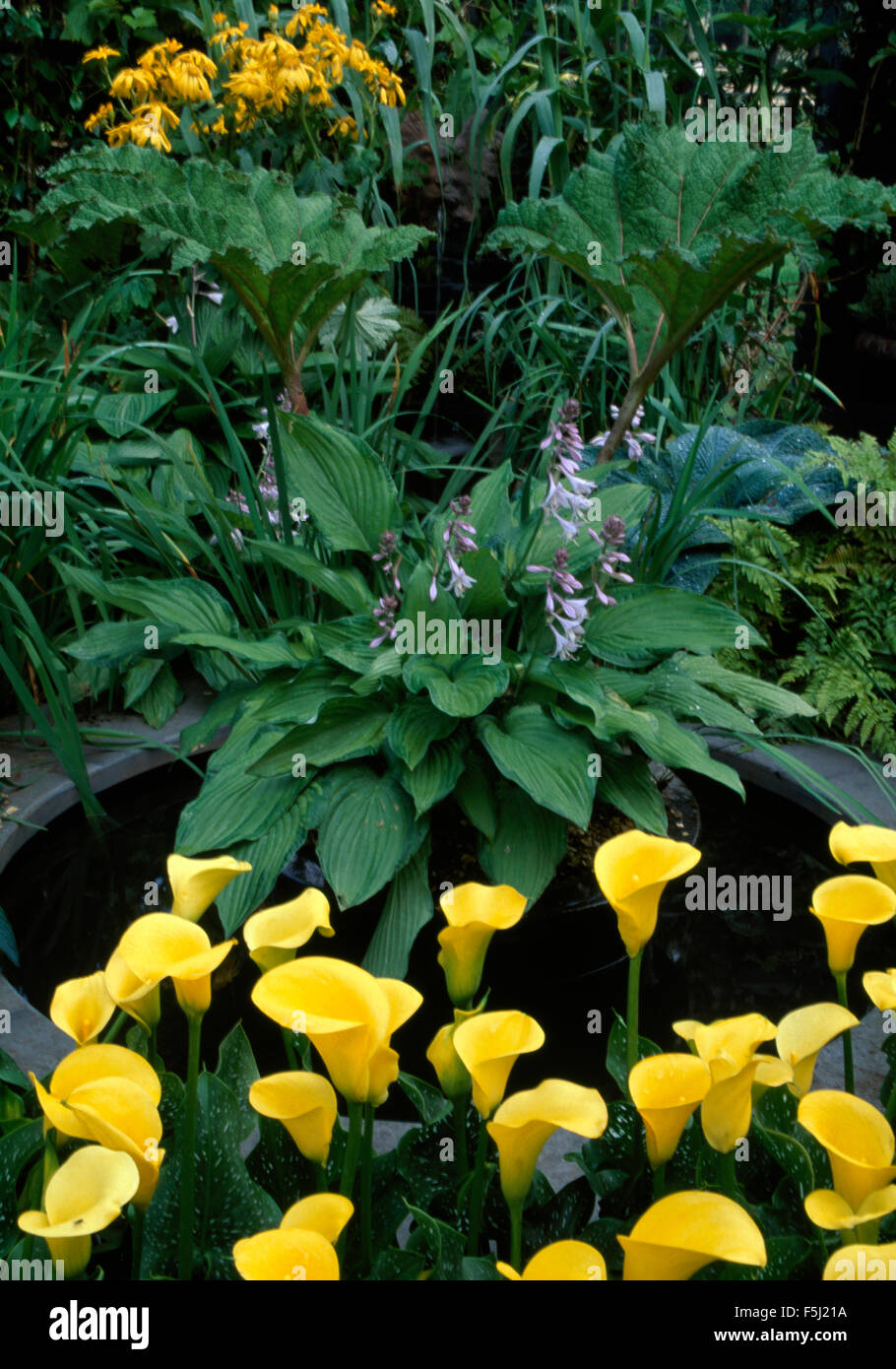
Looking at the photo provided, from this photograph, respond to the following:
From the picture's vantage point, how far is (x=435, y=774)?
1.81 m

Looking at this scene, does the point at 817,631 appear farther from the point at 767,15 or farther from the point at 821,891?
the point at 767,15

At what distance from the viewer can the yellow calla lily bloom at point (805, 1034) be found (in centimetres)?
74

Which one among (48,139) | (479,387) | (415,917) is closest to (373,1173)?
(415,917)

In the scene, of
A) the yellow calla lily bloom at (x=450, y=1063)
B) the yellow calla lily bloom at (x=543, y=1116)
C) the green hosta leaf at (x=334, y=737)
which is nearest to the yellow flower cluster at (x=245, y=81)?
the green hosta leaf at (x=334, y=737)

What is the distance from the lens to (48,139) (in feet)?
15.0

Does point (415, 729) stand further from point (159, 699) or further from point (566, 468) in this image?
point (159, 699)

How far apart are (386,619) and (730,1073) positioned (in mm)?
1358

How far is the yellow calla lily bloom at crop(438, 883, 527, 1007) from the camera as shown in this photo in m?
0.73

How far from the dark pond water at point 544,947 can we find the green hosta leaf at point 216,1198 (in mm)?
904

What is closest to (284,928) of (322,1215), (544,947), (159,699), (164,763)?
(322,1215)

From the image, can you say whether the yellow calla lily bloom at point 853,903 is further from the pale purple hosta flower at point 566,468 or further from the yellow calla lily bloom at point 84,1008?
the pale purple hosta flower at point 566,468

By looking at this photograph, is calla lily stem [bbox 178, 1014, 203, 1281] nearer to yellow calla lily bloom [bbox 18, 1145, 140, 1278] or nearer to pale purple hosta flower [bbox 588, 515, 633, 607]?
yellow calla lily bloom [bbox 18, 1145, 140, 1278]

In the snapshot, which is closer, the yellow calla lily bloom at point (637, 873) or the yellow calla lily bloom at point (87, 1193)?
the yellow calla lily bloom at point (87, 1193)

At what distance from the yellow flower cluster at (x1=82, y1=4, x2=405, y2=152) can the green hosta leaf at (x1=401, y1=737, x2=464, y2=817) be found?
2.17m
